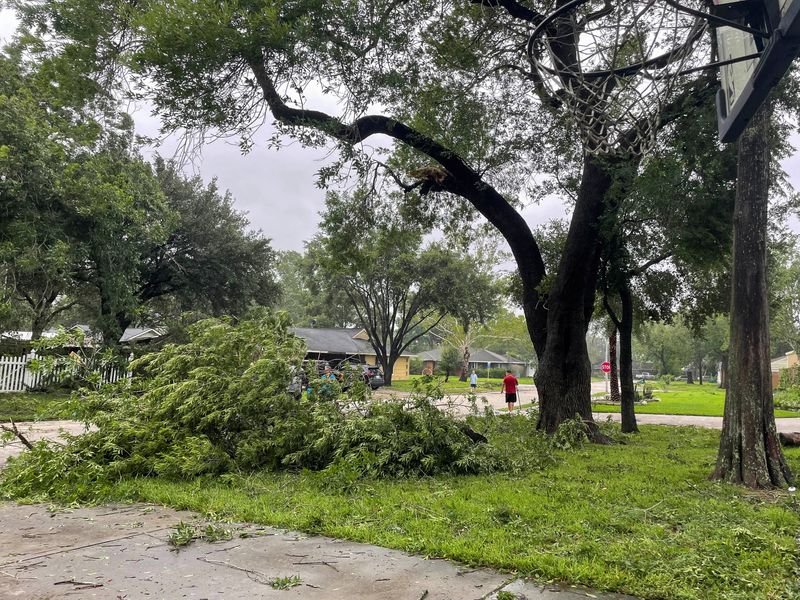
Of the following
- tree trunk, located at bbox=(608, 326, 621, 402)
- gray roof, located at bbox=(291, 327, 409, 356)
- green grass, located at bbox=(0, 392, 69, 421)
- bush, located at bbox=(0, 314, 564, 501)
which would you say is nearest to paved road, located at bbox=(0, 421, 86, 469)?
green grass, located at bbox=(0, 392, 69, 421)

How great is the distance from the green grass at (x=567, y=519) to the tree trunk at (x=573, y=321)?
3413mm

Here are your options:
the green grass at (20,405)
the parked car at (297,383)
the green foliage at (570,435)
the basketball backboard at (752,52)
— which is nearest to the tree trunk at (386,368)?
the green grass at (20,405)

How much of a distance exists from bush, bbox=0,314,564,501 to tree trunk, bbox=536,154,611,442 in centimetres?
296

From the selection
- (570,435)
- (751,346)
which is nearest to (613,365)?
(570,435)

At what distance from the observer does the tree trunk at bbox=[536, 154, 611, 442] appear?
10742 mm

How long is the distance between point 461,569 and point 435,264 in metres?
29.8

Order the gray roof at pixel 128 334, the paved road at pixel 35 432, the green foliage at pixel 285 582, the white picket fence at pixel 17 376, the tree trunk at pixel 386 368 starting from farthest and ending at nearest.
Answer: the tree trunk at pixel 386 368 → the gray roof at pixel 128 334 → the white picket fence at pixel 17 376 → the paved road at pixel 35 432 → the green foliage at pixel 285 582

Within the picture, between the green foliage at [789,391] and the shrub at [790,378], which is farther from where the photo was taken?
the shrub at [790,378]

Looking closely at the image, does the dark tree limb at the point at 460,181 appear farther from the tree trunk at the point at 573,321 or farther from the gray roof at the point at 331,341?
the gray roof at the point at 331,341

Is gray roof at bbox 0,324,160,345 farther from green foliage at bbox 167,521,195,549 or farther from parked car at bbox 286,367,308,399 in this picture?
→ green foliage at bbox 167,521,195,549

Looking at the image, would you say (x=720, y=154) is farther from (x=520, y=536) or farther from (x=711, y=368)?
(x=711, y=368)

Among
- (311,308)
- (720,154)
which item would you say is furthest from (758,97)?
(311,308)

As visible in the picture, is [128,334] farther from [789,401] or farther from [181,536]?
[789,401]

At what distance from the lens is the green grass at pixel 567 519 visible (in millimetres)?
3488
